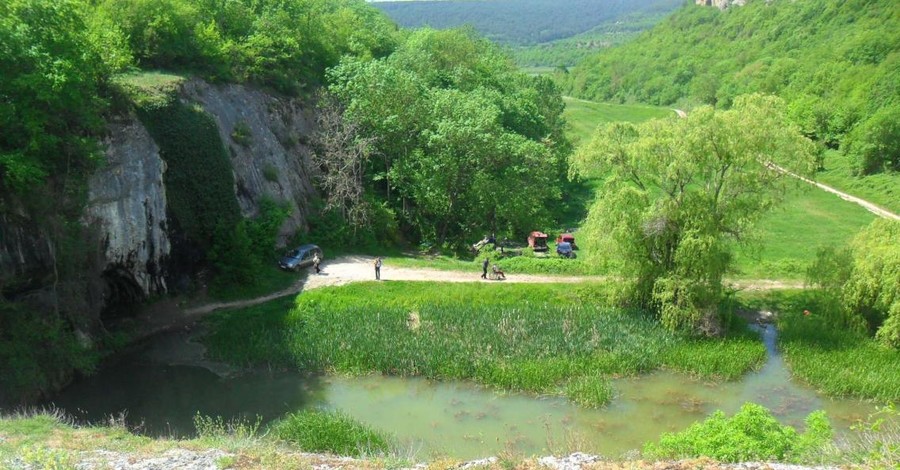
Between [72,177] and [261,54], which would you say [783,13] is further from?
[72,177]

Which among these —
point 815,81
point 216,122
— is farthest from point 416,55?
point 815,81

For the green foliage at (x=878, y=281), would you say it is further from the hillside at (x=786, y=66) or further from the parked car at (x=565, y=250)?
the hillside at (x=786, y=66)

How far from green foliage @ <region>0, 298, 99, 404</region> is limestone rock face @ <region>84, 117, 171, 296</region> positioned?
4.27m

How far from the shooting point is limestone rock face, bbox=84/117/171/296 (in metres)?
27.1

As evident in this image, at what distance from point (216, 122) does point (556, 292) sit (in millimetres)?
18665

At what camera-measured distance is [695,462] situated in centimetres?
1452

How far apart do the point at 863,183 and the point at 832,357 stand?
41666mm

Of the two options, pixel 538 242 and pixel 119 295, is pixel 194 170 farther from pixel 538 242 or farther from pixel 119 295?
pixel 538 242

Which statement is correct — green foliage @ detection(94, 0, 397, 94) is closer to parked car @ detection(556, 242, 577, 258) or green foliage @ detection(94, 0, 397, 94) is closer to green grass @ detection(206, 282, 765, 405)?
green grass @ detection(206, 282, 765, 405)

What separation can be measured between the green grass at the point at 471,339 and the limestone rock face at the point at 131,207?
372 cm

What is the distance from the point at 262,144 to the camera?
125ft

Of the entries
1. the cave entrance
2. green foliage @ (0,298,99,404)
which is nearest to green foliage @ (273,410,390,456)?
green foliage @ (0,298,99,404)

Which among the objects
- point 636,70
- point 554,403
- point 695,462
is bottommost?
point 554,403

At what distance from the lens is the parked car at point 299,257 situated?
33594 millimetres
